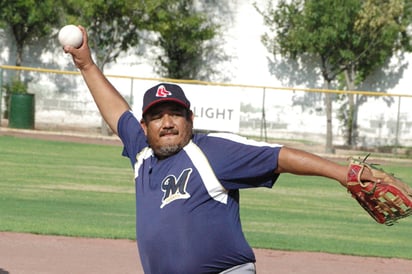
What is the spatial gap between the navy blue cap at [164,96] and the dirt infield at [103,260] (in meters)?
4.68

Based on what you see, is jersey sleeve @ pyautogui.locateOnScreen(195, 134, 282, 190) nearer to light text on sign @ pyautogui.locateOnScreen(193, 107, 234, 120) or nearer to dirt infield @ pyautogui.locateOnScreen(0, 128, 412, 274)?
dirt infield @ pyautogui.locateOnScreen(0, 128, 412, 274)

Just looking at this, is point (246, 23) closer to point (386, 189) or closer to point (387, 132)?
point (387, 132)

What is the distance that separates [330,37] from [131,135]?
26157 millimetres

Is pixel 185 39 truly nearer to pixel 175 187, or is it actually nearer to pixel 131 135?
pixel 131 135

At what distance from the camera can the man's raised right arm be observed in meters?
5.74

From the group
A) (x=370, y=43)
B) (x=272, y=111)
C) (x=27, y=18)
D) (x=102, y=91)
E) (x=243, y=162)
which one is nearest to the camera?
(x=243, y=162)

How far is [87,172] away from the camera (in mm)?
18672

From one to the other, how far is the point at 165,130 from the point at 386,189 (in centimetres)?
109

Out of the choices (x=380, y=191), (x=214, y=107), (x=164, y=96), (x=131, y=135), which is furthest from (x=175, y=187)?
(x=214, y=107)

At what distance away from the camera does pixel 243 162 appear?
16.2 feet

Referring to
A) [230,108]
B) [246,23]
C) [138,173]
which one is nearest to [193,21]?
[246,23]

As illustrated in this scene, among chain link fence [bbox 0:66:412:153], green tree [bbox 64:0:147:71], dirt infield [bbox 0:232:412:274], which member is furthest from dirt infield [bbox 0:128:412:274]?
green tree [bbox 64:0:147:71]

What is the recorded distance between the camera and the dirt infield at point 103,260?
32.0 feet

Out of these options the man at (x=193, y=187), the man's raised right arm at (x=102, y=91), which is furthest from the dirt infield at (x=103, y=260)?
the man at (x=193, y=187)
